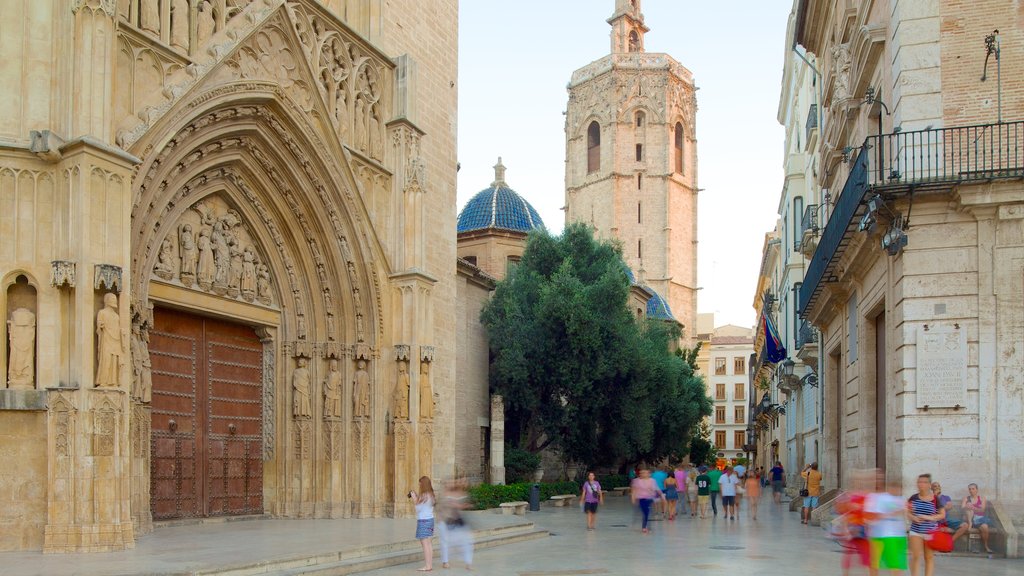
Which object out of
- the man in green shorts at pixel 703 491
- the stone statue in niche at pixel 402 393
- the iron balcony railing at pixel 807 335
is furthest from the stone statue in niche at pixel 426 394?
the iron balcony railing at pixel 807 335

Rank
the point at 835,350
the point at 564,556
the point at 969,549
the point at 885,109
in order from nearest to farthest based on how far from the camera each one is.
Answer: the point at 969,549 < the point at 564,556 < the point at 885,109 < the point at 835,350

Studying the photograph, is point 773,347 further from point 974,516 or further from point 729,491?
point 974,516

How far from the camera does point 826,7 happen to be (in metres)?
23.4

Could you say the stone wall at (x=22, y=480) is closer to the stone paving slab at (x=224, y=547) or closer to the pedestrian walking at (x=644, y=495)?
the stone paving slab at (x=224, y=547)

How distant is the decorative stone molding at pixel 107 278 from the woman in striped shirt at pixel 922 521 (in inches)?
374

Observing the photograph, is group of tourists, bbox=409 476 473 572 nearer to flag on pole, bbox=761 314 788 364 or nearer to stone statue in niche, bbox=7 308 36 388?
stone statue in niche, bbox=7 308 36 388

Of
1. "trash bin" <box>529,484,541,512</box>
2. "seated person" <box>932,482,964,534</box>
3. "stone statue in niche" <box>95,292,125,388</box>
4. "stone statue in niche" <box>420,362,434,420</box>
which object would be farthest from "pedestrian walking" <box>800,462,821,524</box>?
"stone statue in niche" <box>95,292,125,388</box>

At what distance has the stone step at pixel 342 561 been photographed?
36.5 ft

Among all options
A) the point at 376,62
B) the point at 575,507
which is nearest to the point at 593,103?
the point at 575,507

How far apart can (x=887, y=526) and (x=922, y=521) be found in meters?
1.00

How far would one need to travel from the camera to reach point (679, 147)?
7819cm

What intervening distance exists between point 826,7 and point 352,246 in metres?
12.5

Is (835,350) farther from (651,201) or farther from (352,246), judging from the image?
(651,201)

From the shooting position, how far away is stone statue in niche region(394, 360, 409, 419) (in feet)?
63.3
